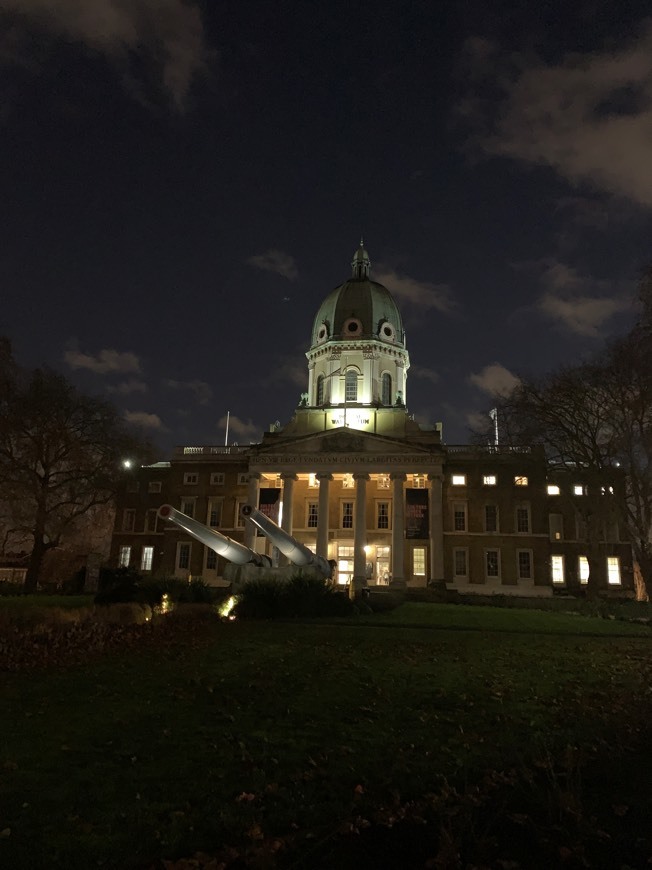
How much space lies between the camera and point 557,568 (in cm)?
6028

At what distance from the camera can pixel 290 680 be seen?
43.3ft

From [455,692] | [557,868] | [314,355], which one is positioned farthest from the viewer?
[314,355]

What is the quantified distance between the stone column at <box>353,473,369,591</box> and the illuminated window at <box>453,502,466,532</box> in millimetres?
9185

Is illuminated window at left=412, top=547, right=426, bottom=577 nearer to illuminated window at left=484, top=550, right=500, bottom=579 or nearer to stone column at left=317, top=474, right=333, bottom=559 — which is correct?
illuminated window at left=484, top=550, right=500, bottom=579

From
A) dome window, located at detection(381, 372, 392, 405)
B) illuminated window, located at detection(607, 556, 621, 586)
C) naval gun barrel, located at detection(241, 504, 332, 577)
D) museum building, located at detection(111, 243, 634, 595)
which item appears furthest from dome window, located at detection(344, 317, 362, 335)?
naval gun barrel, located at detection(241, 504, 332, 577)

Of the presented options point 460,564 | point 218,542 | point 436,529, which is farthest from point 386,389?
point 218,542

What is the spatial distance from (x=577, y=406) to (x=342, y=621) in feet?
71.5

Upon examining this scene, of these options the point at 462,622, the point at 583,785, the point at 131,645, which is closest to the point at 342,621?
the point at 462,622

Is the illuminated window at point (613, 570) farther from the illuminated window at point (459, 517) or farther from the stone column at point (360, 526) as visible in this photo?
the stone column at point (360, 526)

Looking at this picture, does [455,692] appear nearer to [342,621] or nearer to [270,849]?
[270,849]

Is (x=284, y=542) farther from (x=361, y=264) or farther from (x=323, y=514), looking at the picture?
(x=361, y=264)

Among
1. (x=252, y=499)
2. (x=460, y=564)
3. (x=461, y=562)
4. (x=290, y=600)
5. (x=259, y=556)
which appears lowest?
(x=290, y=600)

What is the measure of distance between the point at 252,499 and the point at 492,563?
2346 cm

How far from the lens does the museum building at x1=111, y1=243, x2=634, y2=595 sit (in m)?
56.9
